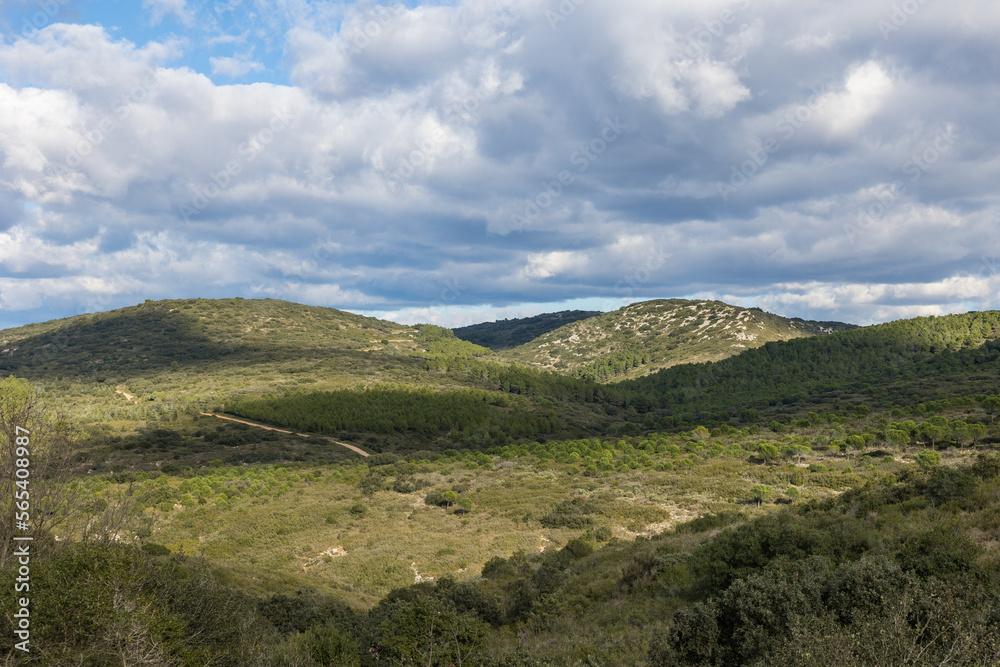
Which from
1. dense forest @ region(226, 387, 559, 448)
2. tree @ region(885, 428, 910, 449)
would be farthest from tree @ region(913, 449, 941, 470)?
dense forest @ region(226, 387, 559, 448)

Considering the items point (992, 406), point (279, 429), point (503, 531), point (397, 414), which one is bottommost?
point (503, 531)

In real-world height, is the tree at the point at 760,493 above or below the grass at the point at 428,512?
above

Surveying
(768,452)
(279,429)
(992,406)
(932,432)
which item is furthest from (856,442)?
(279,429)

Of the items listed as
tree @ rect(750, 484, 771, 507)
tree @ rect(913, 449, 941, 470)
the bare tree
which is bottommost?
tree @ rect(750, 484, 771, 507)

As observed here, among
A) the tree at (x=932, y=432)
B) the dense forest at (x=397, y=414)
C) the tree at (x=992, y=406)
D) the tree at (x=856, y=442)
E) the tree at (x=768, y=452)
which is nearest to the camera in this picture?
the tree at (x=932, y=432)

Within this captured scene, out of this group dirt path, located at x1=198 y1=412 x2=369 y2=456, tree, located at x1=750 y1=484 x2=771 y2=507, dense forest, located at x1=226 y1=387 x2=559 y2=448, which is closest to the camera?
tree, located at x1=750 y1=484 x2=771 y2=507

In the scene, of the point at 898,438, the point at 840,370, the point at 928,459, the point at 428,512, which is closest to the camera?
the point at 928,459

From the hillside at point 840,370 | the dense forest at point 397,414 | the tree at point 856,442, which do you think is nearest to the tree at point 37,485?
the tree at point 856,442

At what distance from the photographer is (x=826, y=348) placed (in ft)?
462

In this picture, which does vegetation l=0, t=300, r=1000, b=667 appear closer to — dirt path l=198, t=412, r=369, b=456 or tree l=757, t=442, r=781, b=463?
tree l=757, t=442, r=781, b=463

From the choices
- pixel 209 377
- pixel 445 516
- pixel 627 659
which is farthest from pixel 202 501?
pixel 209 377

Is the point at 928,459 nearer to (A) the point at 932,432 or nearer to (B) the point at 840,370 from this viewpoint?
(A) the point at 932,432

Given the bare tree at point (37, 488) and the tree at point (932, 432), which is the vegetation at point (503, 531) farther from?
the tree at point (932, 432)

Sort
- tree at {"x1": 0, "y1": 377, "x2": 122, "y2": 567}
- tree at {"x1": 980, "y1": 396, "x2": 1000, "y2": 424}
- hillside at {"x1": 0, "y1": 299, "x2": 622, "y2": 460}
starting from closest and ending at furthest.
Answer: tree at {"x1": 0, "y1": 377, "x2": 122, "y2": 567}
tree at {"x1": 980, "y1": 396, "x2": 1000, "y2": 424}
hillside at {"x1": 0, "y1": 299, "x2": 622, "y2": 460}
